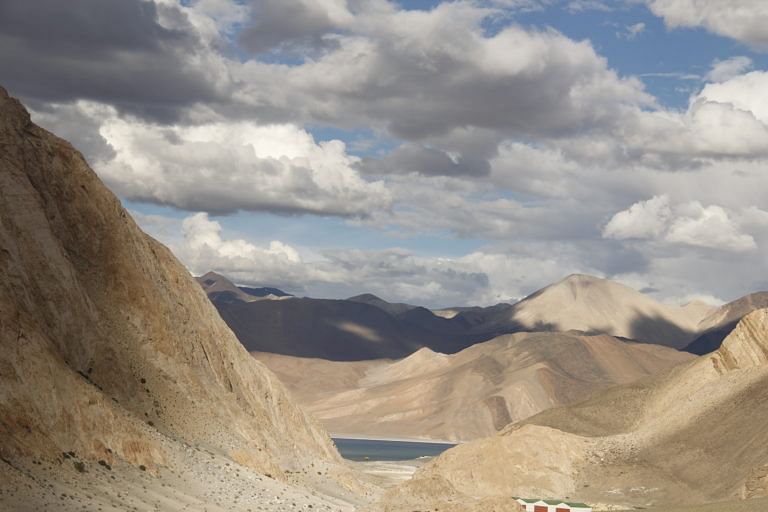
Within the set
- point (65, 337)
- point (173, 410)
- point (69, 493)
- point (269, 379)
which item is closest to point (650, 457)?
point (269, 379)

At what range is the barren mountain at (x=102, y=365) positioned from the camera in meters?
53.7

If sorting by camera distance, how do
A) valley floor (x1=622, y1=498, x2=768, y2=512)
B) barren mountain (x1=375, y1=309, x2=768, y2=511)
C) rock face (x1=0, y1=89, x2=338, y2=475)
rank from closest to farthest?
1. valley floor (x1=622, y1=498, x2=768, y2=512)
2. rock face (x1=0, y1=89, x2=338, y2=475)
3. barren mountain (x1=375, y1=309, x2=768, y2=511)

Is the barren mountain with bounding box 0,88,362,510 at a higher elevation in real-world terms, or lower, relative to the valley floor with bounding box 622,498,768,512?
higher

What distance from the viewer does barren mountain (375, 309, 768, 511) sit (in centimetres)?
10481

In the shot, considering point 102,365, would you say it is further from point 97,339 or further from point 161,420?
point 161,420

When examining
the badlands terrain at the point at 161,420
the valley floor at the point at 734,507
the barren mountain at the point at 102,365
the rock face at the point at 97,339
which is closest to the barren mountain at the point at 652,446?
the badlands terrain at the point at 161,420

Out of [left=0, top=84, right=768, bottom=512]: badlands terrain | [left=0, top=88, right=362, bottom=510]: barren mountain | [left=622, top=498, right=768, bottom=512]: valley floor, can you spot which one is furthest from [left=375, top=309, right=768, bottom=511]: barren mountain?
[left=622, top=498, right=768, bottom=512]: valley floor

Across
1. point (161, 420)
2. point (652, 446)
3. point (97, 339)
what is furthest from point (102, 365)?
point (652, 446)

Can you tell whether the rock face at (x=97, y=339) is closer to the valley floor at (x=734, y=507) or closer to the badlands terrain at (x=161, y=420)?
the badlands terrain at (x=161, y=420)

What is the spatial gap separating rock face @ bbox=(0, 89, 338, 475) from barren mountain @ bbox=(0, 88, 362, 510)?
0.33 feet

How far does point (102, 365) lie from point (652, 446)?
7134cm

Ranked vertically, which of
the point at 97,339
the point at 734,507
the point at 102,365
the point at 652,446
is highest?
the point at 97,339

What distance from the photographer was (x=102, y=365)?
2657 inches

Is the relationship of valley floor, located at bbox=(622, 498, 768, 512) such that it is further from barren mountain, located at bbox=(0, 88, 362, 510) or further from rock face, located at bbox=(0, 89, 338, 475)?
rock face, located at bbox=(0, 89, 338, 475)
